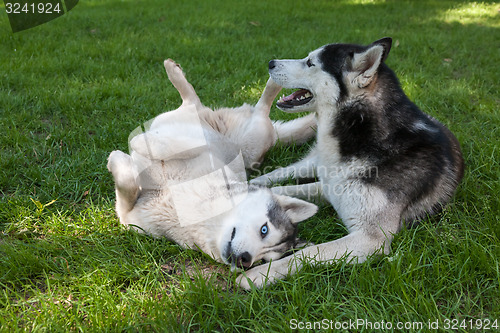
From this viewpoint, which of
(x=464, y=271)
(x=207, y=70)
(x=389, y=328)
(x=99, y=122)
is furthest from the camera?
(x=207, y=70)

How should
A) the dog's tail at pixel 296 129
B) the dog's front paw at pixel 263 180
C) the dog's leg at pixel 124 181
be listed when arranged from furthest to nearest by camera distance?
the dog's tail at pixel 296 129 < the dog's front paw at pixel 263 180 < the dog's leg at pixel 124 181

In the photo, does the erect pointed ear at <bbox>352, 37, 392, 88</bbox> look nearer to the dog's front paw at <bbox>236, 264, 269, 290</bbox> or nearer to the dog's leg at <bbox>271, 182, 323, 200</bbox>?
the dog's leg at <bbox>271, 182, 323, 200</bbox>

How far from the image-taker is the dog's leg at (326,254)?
244 cm

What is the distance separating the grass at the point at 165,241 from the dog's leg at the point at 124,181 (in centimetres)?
22

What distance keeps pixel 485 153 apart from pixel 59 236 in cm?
395

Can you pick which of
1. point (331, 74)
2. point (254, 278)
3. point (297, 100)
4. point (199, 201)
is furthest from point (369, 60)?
point (254, 278)

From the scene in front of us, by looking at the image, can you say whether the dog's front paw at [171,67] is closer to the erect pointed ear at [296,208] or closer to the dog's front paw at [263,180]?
the dog's front paw at [263,180]

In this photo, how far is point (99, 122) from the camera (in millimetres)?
4496

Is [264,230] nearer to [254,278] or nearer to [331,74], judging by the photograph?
[254,278]

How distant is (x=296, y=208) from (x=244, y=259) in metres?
0.58

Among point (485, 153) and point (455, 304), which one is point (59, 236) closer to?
point (455, 304)

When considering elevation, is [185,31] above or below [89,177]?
above

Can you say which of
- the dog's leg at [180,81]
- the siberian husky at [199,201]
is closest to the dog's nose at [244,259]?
the siberian husky at [199,201]

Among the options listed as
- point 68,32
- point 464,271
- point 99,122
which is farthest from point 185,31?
point 464,271
